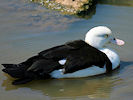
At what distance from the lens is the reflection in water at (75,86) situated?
19.7ft

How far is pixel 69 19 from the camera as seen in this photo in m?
8.78

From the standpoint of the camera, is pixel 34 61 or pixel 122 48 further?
pixel 122 48

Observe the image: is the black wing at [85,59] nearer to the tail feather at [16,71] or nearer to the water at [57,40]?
the water at [57,40]

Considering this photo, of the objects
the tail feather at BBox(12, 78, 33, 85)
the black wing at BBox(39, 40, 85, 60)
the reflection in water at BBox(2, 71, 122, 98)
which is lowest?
the reflection in water at BBox(2, 71, 122, 98)

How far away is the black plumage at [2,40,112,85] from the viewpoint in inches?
244

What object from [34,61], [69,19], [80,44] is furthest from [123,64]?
[69,19]

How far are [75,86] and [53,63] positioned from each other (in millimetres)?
540

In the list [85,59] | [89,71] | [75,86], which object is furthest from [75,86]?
[85,59]

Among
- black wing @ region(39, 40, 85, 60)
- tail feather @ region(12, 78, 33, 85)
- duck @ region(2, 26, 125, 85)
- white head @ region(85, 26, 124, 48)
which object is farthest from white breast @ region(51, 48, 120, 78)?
tail feather @ region(12, 78, 33, 85)

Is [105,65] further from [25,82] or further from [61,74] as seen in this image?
[25,82]

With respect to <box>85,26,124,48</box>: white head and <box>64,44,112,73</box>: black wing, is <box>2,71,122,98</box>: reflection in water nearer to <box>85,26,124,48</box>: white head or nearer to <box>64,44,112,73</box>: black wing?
<box>64,44,112,73</box>: black wing

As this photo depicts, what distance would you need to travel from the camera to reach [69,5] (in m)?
9.39

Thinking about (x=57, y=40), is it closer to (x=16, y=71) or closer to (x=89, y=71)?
(x=89, y=71)

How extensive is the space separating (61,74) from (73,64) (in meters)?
0.28
